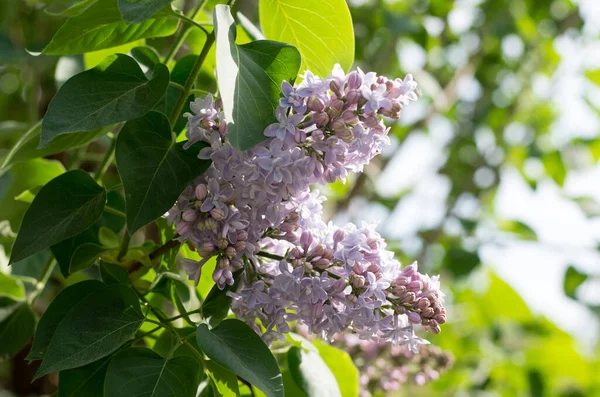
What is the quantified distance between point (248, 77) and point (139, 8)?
0.30 ft

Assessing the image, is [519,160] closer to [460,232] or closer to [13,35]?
[460,232]

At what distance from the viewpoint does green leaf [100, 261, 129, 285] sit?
2.02ft

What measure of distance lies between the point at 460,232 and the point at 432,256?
4.8 inches

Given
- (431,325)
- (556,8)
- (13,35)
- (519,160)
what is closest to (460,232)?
(519,160)

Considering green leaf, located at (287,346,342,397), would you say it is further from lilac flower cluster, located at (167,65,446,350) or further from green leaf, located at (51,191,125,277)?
green leaf, located at (51,191,125,277)

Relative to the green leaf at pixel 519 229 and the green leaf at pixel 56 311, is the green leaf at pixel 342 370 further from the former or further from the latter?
→ the green leaf at pixel 519 229

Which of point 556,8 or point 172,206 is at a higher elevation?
point 172,206

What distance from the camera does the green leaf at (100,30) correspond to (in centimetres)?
61

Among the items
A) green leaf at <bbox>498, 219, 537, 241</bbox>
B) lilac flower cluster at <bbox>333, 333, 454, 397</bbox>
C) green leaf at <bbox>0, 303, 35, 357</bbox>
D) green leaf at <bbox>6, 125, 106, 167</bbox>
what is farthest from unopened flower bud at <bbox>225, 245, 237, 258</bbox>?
green leaf at <bbox>498, 219, 537, 241</bbox>

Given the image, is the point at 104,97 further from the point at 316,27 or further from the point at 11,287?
the point at 11,287

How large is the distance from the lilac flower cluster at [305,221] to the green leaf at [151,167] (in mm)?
17

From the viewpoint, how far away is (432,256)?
2.08m

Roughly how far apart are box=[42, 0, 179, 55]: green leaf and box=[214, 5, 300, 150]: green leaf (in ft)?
0.39

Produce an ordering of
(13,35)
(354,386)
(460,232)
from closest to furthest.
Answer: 1. (354,386)
2. (13,35)
3. (460,232)
